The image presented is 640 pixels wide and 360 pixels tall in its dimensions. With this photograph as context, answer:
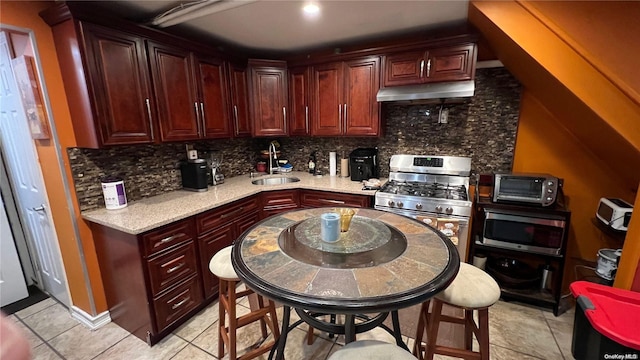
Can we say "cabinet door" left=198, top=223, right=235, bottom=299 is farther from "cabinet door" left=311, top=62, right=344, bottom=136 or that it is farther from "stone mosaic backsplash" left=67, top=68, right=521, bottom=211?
"cabinet door" left=311, top=62, right=344, bottom=136

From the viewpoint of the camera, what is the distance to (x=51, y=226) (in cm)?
198

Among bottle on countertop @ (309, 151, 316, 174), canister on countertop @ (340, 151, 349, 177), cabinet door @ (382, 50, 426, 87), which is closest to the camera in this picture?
cabinet door @ (382, 50, 426, 87)

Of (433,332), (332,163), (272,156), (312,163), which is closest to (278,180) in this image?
(272,156)

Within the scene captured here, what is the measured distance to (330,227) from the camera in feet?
4.49

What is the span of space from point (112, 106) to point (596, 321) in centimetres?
299

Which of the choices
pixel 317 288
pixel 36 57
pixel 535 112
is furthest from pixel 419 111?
pixel 36 57

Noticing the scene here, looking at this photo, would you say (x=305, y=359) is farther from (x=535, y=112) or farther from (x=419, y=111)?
(x=535, y=112)

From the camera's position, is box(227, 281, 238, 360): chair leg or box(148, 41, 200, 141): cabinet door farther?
box(148, 41, 200, 141): cabinet door

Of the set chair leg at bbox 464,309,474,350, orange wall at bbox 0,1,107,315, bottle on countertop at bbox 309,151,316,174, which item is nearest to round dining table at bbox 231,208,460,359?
chair leg at bbox 464,309,474,350

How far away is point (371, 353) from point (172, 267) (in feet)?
5.18

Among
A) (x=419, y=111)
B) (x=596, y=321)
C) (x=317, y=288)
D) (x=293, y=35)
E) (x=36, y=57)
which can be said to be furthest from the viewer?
(x=419, y=111)

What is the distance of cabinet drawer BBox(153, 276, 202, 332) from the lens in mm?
1865

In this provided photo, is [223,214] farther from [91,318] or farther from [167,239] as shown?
[91,318]

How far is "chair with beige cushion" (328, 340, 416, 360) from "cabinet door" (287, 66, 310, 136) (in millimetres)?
2374
